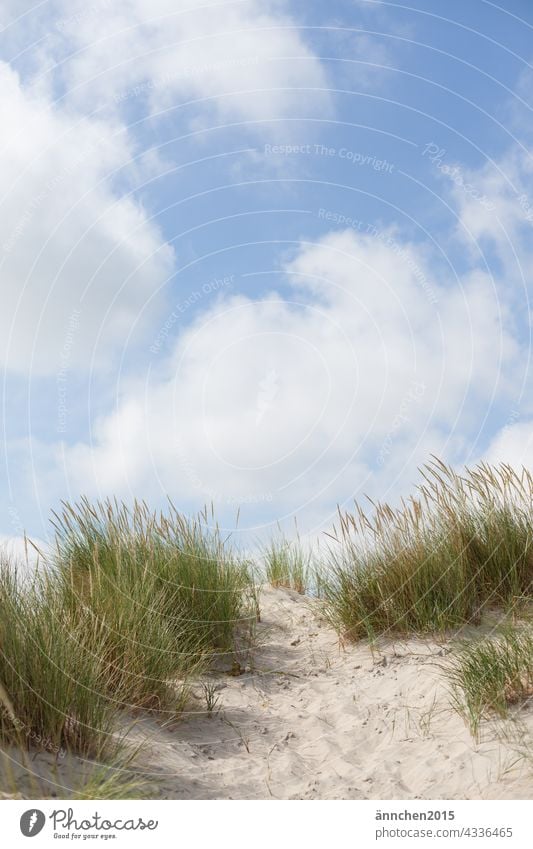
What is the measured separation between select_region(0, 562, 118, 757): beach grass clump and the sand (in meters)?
0.19

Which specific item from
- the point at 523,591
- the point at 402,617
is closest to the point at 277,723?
the point at 402,617

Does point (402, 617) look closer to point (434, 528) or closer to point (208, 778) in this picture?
point (434, 528)

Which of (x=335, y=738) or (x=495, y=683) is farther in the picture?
(x=335, y=738)

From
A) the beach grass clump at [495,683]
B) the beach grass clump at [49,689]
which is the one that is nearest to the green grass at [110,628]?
the beach grass clump at [49,689]

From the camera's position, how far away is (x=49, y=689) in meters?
3.98

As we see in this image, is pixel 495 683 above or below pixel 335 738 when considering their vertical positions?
above

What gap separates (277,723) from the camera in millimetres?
5359
